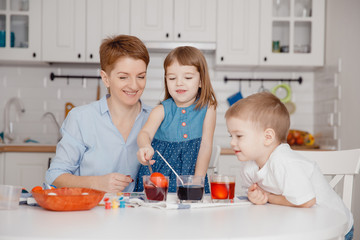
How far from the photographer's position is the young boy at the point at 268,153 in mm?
1320

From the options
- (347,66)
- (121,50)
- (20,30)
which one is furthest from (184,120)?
(20,30)

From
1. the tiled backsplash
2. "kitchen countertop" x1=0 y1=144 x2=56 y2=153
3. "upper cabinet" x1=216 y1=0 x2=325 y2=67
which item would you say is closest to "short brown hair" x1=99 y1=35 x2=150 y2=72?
"kitchen countertop" x1=0 y1=144 x2=56 y2=153

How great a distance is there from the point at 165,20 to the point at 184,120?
6.82 ft

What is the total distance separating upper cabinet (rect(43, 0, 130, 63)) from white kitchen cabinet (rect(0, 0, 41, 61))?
0.24ft

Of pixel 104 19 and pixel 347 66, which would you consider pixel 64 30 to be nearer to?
pixel 104 19

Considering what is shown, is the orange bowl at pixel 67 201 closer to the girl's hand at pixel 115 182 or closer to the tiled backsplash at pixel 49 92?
the girl's hand at pixel 115 182

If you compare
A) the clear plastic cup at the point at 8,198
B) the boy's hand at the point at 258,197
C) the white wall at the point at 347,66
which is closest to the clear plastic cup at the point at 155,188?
the boy's hand at the point at 258,197

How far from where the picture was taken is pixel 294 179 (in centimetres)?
127

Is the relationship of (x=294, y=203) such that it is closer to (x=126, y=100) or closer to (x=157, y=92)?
(x=126, y=100)

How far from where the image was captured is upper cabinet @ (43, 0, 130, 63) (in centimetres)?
Result: 375

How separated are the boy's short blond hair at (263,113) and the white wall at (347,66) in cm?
172

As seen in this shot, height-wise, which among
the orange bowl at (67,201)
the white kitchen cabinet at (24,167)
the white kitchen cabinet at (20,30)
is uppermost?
the white kitchen cabinet at (20,30)

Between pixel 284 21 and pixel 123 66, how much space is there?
2441 mm

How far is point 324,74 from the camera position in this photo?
3.86 m
